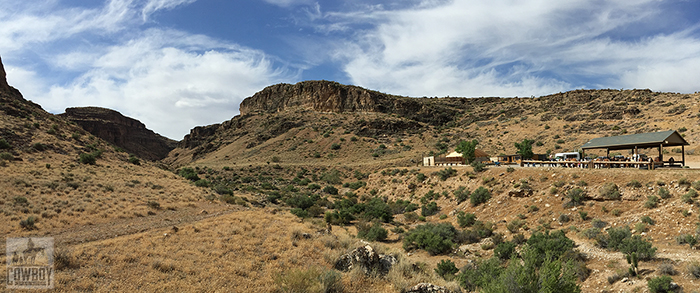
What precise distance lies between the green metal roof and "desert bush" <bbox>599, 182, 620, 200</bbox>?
5.08 m

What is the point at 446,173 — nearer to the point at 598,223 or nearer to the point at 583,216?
the point at 583,216

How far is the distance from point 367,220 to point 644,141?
18224 millimetres

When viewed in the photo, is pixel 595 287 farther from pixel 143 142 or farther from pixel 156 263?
pixel 143 142

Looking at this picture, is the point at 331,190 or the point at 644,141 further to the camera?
the point at 331,190

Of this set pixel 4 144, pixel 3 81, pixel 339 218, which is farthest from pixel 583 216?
pixel 3 81

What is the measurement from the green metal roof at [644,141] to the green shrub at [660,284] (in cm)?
1465

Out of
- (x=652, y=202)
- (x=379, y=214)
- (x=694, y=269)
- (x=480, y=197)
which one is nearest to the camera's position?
(x=694, y=269)

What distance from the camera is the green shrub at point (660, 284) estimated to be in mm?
8664

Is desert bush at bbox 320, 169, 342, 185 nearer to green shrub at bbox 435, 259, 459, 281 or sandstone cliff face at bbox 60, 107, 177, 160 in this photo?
green shrub at bbox 435, 259, 459, 281

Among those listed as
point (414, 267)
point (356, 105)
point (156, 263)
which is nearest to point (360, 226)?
point (414, 267)

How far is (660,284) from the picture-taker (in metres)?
8.77

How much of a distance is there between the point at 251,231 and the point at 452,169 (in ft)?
70.3

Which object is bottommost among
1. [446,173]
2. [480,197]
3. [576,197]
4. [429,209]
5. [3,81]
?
[429,209]

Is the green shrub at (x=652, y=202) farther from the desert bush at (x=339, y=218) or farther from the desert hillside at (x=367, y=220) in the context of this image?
the desert bush at (x=339, y=218)
